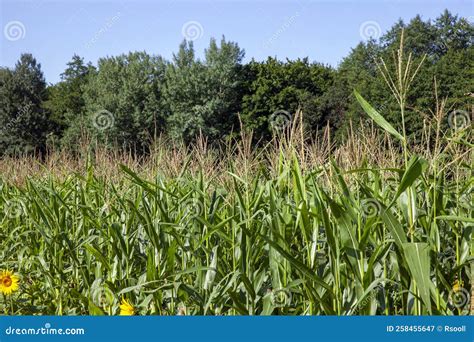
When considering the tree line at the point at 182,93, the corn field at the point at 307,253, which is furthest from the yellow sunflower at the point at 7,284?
the tree line at the point at 182,93

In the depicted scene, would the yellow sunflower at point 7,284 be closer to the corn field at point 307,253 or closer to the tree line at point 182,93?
the corn field at point 307,253

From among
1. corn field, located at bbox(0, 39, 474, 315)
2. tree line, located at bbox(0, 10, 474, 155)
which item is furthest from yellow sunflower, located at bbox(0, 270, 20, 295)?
tree line, located at bbox(0, 10, 474, 155)

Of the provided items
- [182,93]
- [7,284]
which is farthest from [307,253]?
[182,93]

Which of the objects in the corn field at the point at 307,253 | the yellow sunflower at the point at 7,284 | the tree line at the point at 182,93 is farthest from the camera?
the tree line at the point at 182,93

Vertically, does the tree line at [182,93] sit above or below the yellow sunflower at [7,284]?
above

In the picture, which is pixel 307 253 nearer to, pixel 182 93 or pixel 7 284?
pixel 7 284

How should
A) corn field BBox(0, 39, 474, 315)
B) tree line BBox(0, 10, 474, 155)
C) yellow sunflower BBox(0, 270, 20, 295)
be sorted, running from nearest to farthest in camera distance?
corn field BBox(0, 39, 474, 315) → yellow sunflower BBox(0, 270, 20, 295) → tree line BBox(0, 10, 474, 155)

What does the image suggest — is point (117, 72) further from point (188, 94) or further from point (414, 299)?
point (414, 299)

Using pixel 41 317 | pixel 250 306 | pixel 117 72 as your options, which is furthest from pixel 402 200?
pixel 117 72

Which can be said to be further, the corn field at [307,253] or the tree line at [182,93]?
the tree line at [182,93]

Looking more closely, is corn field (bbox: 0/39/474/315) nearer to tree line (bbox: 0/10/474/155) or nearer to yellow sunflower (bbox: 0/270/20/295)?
yellow sunflower (bbox: 0/270/20/295)

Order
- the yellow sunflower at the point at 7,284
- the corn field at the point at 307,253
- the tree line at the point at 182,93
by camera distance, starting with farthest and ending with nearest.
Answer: the tree line at the point at 182,93, the yellow sunflower at the point at 7,284, the corn field at the point at 307,253

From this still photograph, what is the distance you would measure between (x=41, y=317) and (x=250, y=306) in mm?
930

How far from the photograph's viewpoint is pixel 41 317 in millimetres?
2574
